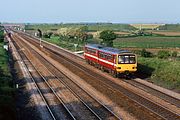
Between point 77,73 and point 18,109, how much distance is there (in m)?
18.7

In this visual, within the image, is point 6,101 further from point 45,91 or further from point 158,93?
point 158,93

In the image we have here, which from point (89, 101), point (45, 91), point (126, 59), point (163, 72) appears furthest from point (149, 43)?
point (89, 101)

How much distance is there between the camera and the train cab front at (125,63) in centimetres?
3678

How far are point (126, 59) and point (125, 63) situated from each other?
0.41 meters

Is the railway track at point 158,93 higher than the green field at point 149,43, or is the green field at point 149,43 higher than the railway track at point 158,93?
the railway track at point 158,93

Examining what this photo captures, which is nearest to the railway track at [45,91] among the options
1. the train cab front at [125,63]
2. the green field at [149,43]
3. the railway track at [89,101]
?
the railway track at [89,101]

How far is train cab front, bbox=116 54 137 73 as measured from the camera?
36781mm

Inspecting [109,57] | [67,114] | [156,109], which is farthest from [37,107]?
[109,57]

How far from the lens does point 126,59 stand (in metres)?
37.1

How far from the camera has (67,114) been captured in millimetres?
23203

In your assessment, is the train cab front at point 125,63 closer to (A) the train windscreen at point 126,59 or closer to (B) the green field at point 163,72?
(A) the train windscreen at point 126,59

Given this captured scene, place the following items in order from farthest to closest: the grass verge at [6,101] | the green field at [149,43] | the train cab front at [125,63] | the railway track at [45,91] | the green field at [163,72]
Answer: the green field at [149,43] → the train cab front at [125,63] → the green field at [163,72] → the railway track at [45,91] → the grass verge at [6,101]

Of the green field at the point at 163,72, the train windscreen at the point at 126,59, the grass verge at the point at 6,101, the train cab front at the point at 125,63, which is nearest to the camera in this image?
the grass verge at the point at 6,101

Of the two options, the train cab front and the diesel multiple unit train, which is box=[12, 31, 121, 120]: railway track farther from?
the train cab front
